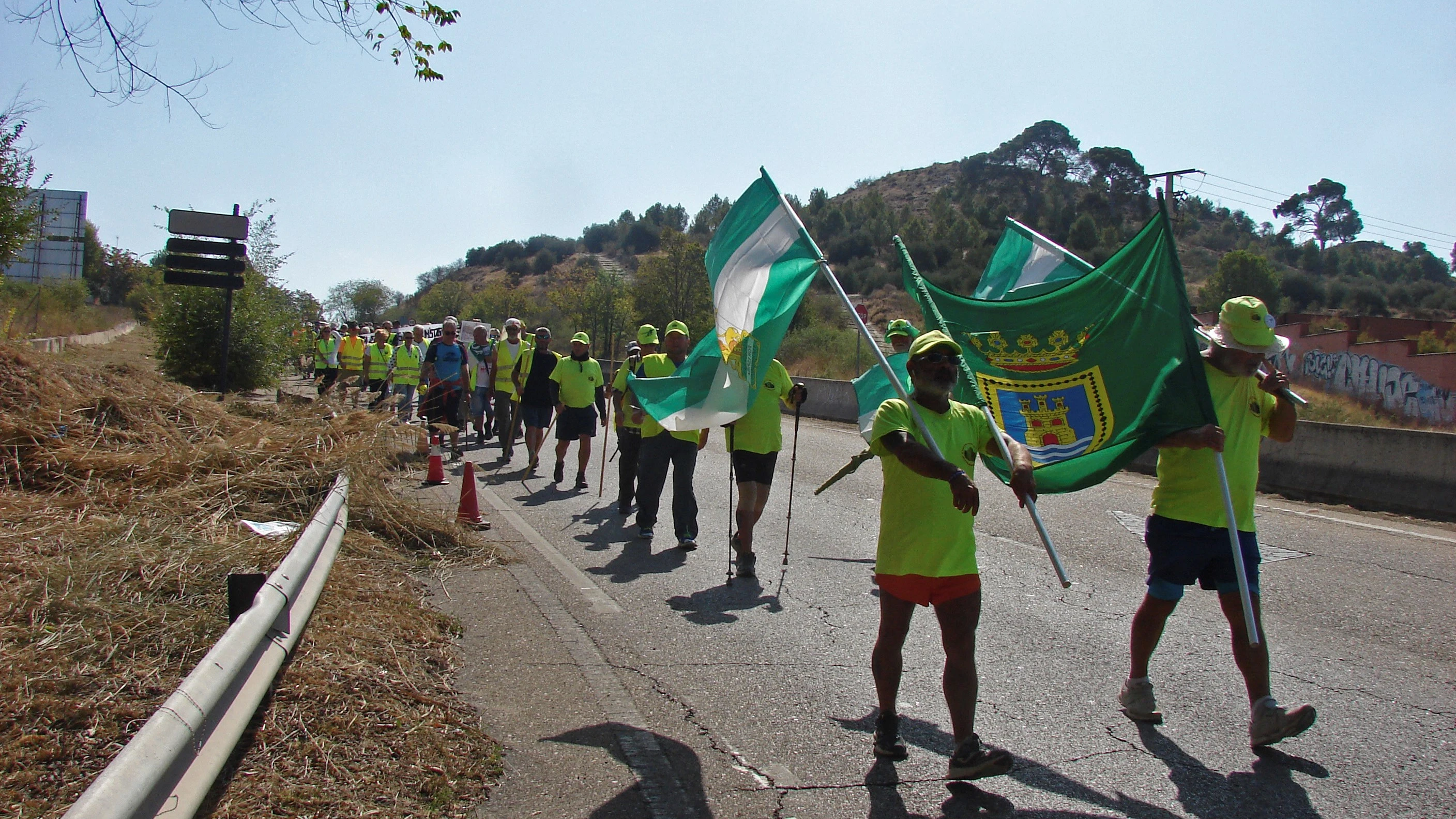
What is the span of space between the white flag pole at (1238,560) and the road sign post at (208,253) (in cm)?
1247

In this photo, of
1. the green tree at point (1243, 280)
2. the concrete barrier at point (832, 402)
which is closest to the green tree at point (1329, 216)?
the green tree at point (1243, 280)

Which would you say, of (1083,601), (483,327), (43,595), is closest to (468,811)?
(43,595)

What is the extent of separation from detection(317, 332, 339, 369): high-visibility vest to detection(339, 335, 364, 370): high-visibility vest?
0.61m

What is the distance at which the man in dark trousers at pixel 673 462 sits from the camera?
8.46m

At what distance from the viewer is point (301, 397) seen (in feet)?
33.8

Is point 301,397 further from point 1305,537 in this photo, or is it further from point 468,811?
point 1305,537

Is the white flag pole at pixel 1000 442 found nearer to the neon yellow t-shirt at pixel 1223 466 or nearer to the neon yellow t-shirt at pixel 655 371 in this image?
the neon yellow t-shirt at pixel 1223 466

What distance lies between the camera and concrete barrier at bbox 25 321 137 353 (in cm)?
1708

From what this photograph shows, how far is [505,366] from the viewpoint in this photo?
1522 cm

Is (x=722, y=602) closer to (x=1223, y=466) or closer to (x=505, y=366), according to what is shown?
(x=1223, y=466)

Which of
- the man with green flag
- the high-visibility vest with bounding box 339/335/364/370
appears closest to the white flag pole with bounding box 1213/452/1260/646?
the man with green flag

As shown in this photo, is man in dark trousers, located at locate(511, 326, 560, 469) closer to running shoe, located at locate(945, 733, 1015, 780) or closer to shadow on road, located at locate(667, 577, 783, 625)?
shadow on road, located at locate(667, 577, 783, 625)

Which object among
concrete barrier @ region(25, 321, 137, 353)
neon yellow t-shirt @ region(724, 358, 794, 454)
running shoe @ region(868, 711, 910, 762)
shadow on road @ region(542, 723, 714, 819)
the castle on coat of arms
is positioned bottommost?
shadow on road @ region(542, 723, 714, 819)

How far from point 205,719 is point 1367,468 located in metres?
12.2
